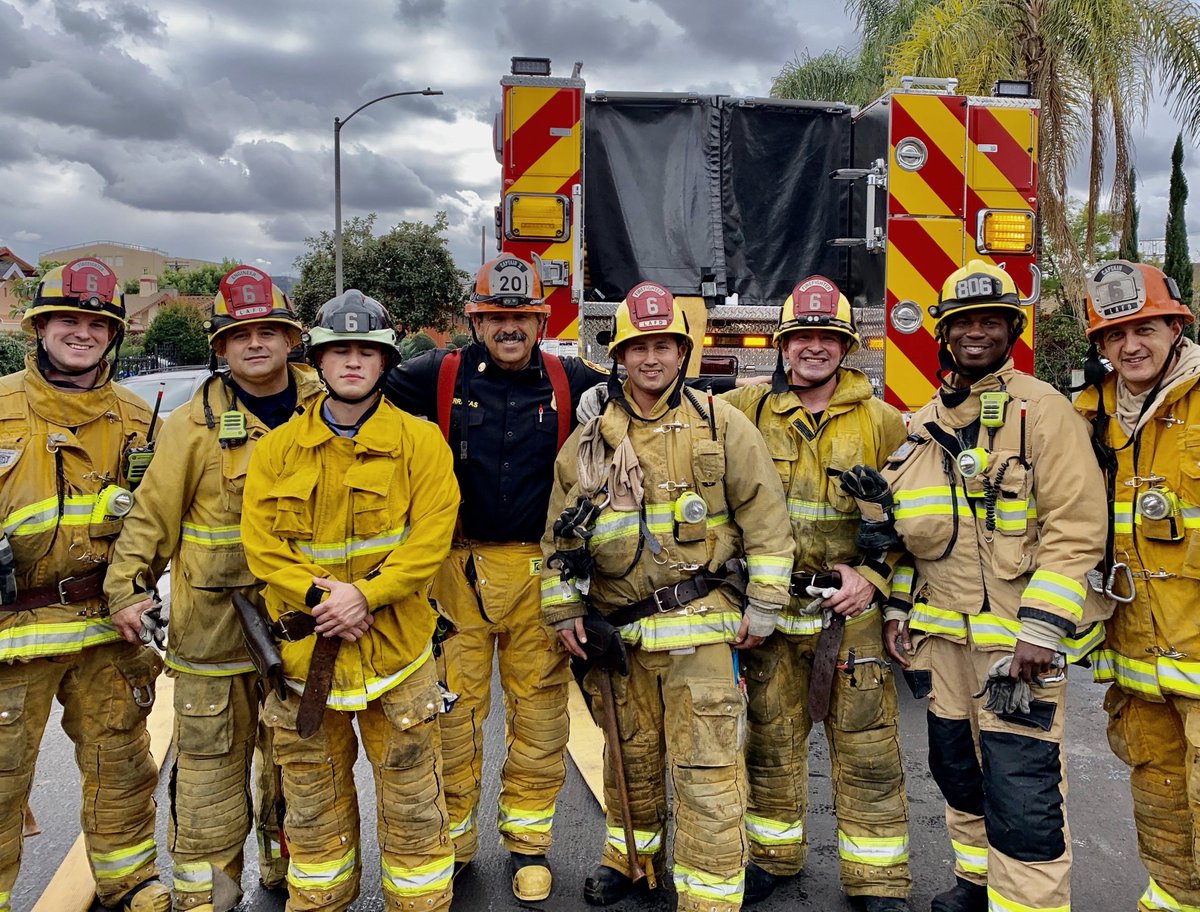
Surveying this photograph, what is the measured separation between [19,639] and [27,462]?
58cm

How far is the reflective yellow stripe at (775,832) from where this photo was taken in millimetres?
3422

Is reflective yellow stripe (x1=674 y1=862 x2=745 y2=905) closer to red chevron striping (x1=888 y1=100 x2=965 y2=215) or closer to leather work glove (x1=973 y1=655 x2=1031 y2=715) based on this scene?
leather work glove (x1=973 y1=655 x2=1031 y2=715)

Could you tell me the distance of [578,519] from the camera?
10.2ft

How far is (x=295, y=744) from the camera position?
2916 mm

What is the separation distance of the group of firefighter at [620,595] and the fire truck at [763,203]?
3.45ft

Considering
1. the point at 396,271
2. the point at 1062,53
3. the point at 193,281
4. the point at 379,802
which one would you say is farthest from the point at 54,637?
the point at 193,281

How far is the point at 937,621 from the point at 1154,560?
66cm

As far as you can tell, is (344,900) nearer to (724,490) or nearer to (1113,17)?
(724,490)

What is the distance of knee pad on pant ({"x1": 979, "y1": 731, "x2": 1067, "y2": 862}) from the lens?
278cm

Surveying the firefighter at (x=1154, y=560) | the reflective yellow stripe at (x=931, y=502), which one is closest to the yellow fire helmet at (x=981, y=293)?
the firefighter at (x=1154, y=560)

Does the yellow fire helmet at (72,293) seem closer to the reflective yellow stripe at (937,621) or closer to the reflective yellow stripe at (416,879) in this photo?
the reflective yellow stripe at (416,879)

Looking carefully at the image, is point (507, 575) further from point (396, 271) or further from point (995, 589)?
point (396, 271)

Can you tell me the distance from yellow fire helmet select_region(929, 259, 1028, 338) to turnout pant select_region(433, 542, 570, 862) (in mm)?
1751

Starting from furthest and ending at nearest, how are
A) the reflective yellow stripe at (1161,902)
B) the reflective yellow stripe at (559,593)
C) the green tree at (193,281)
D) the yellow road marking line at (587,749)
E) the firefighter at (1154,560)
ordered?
the green tree at (193,281) < the yellow road marking line at (587,749) < the reflective yellow stripe at (559,593) < the reflective yellow stripe at (1161,902) < the firefighter at (1154,560)
